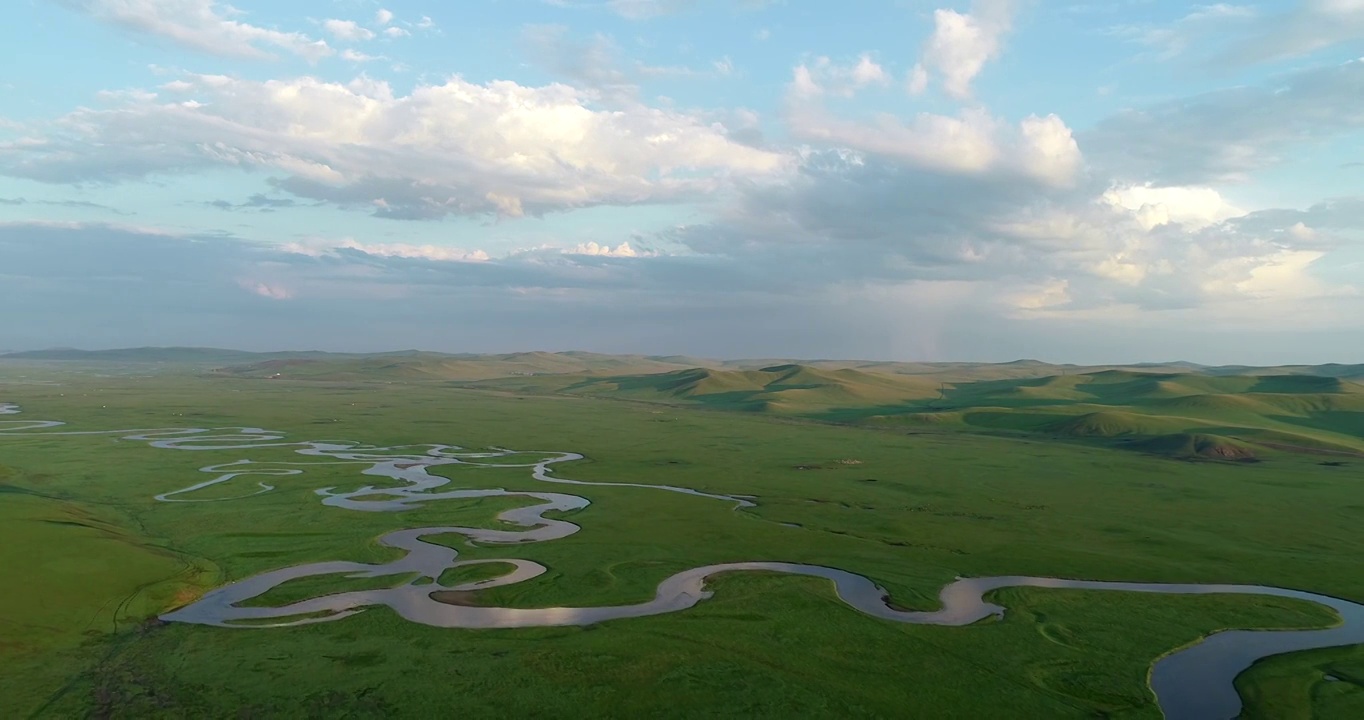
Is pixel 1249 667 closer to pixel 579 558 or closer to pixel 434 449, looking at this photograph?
pixel 579 558

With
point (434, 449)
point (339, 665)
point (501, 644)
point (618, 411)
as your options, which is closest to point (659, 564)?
point (501, 644)

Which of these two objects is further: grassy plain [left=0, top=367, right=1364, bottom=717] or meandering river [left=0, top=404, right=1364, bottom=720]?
meandering river [left=0, top=404, right=1364, bottom=720]

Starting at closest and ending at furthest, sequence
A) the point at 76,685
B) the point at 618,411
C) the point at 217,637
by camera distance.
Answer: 1. the point at 76,685
2. the point at 217,637
3. the point at 618,411

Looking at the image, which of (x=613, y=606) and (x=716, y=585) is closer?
(x=613, y=606)

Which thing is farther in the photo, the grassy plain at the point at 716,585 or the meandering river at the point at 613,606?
the meandering river at the point at 613,606

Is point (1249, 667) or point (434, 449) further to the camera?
point (434, 449)

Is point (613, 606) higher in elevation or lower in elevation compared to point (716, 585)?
lower

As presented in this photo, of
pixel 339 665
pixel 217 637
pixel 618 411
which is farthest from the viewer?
pixel 618 411
